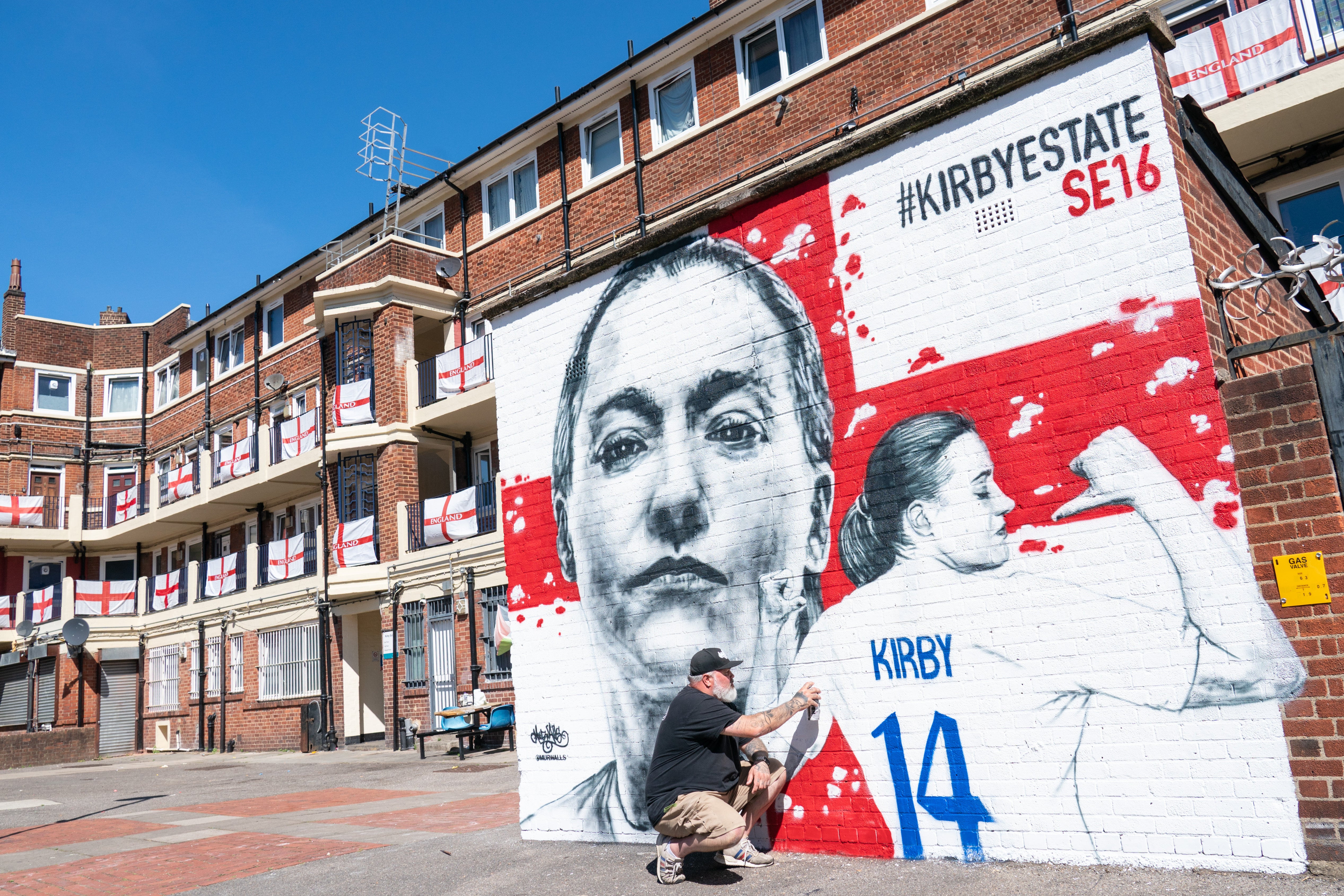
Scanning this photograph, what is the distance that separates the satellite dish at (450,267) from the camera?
20.9 meters

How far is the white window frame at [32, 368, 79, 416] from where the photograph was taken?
32750 mm

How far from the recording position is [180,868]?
24.8 ft

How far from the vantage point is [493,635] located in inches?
696

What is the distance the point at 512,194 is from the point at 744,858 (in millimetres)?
16740

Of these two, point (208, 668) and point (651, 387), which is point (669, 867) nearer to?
point (651, 387)

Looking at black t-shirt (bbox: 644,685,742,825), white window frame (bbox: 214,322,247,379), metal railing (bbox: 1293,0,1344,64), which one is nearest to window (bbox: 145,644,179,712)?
white window frame (bbox: 214,322,247,379)

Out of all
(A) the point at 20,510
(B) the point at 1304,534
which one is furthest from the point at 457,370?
(A) the point at 20,510

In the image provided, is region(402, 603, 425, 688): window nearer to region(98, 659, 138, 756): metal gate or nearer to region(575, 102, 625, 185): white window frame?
region(575, 102, 625, 185): white window frame

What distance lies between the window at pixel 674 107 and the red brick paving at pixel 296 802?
1144 cm

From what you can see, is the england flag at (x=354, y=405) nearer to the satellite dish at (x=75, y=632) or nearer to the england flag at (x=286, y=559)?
the england flag at (x=286, y=559)

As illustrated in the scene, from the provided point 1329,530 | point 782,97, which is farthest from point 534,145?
point 1329,530

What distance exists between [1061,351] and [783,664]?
2.59m

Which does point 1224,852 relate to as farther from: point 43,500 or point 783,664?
point 43,500

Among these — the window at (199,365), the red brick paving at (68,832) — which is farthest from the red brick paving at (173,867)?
the window at (199,365)
